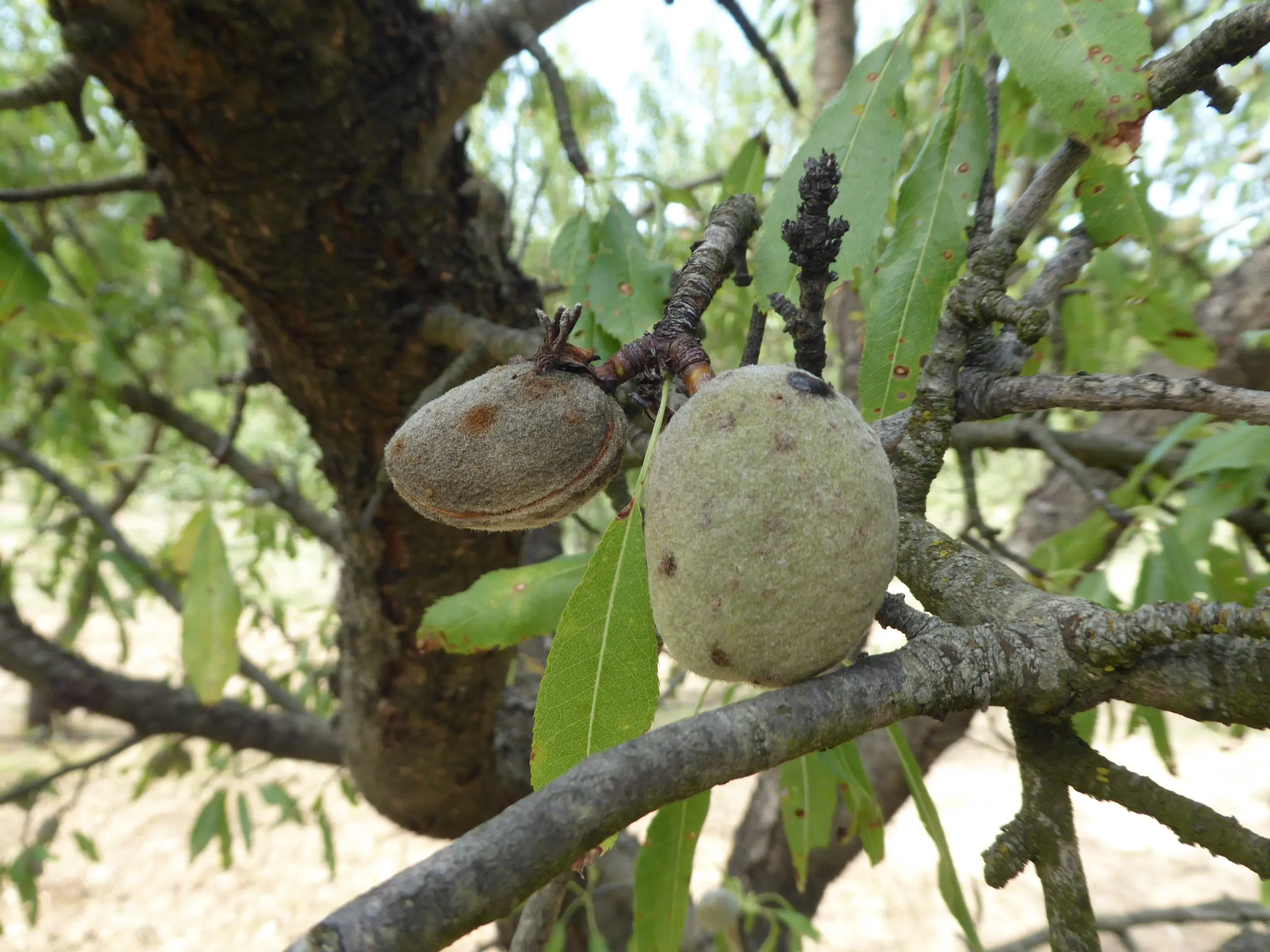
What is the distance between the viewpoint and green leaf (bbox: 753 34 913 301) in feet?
3.54

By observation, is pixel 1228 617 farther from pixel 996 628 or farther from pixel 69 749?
pixel 69 749

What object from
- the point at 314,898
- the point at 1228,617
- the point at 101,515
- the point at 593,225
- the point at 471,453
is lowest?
the point at 1228,617

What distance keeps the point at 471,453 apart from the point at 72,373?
390cm

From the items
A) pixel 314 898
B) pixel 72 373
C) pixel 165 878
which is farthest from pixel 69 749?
pixel 72 373

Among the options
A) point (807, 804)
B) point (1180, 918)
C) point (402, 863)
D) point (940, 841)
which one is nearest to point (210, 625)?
point (807, 804)

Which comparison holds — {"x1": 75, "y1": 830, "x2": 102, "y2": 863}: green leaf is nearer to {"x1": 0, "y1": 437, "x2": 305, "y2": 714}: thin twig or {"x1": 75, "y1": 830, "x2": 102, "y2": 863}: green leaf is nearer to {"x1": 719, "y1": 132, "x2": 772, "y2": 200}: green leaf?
{"x1": 0, "y1": 437, "x2": 305, "y2": 714}: thin twig

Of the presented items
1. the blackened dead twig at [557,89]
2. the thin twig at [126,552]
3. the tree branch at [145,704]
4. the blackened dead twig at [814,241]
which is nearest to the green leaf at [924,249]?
the blackened dead twig at [814,241]

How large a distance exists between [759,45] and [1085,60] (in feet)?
3.60

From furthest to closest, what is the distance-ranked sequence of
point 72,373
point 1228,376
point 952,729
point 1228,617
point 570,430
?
point 72,373 → point 952,729 → point 1228,376 → point 570,430 → point 1228,617

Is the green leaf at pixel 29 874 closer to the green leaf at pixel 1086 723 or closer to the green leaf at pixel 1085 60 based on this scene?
the green leaf at pixel 1086 723

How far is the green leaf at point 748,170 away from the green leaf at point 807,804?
1279 mm

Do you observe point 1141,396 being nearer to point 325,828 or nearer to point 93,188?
point 93,188

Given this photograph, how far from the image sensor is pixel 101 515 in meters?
3.29

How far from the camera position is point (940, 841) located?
47.7 inches
